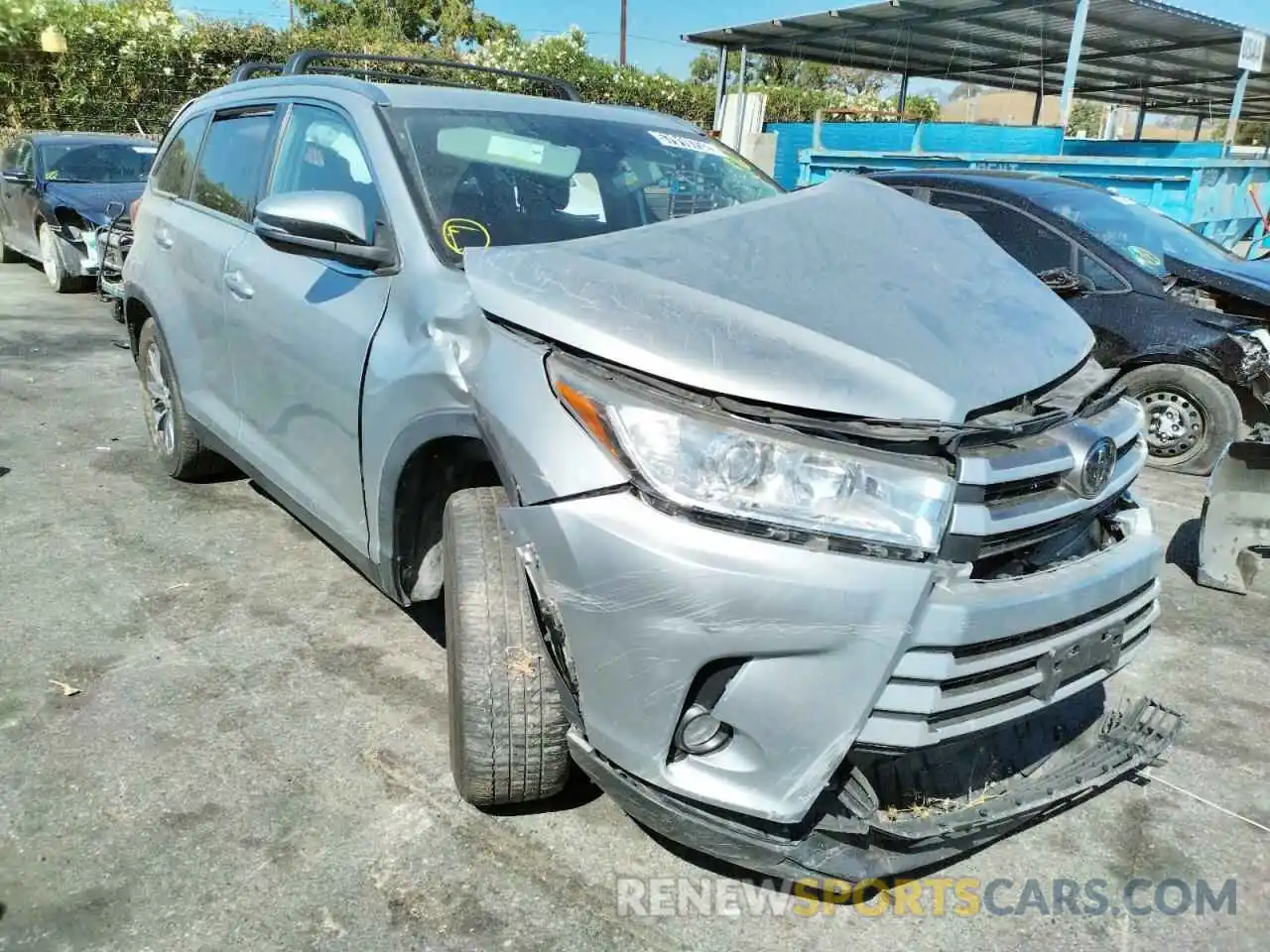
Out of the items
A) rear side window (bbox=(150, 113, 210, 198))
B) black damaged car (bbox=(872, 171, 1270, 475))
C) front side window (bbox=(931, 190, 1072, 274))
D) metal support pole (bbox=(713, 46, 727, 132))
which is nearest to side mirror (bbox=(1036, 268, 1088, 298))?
black damaged car (bbox=(872, 171, 1270, 475))

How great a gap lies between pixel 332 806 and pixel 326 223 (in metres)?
1.53

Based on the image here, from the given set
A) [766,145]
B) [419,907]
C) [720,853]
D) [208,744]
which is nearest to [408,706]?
[208,744]

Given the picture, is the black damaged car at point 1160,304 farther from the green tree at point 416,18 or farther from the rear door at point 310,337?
the green tree at point 416,18

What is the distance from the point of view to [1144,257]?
19.8 ft

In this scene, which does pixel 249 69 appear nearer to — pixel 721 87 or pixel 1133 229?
pixel 1133 229

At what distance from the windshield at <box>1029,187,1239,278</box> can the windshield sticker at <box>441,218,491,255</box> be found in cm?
465

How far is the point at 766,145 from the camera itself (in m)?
15.0

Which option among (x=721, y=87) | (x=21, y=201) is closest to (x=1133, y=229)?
(x=21, y=201)

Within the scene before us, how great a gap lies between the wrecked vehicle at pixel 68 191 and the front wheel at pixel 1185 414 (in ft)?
28.7

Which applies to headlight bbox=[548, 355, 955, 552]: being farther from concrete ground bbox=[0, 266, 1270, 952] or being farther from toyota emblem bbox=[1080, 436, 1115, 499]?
concrete ground bbox=[0, 266, 1270, 952]

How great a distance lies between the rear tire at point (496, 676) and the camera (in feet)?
7.52

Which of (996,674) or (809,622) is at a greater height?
(809,622)

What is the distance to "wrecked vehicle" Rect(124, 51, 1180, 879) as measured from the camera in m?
1.87

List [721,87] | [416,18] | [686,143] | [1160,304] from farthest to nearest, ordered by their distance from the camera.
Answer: [416,18]
[721,87]
[1160,304]
[686,143]
